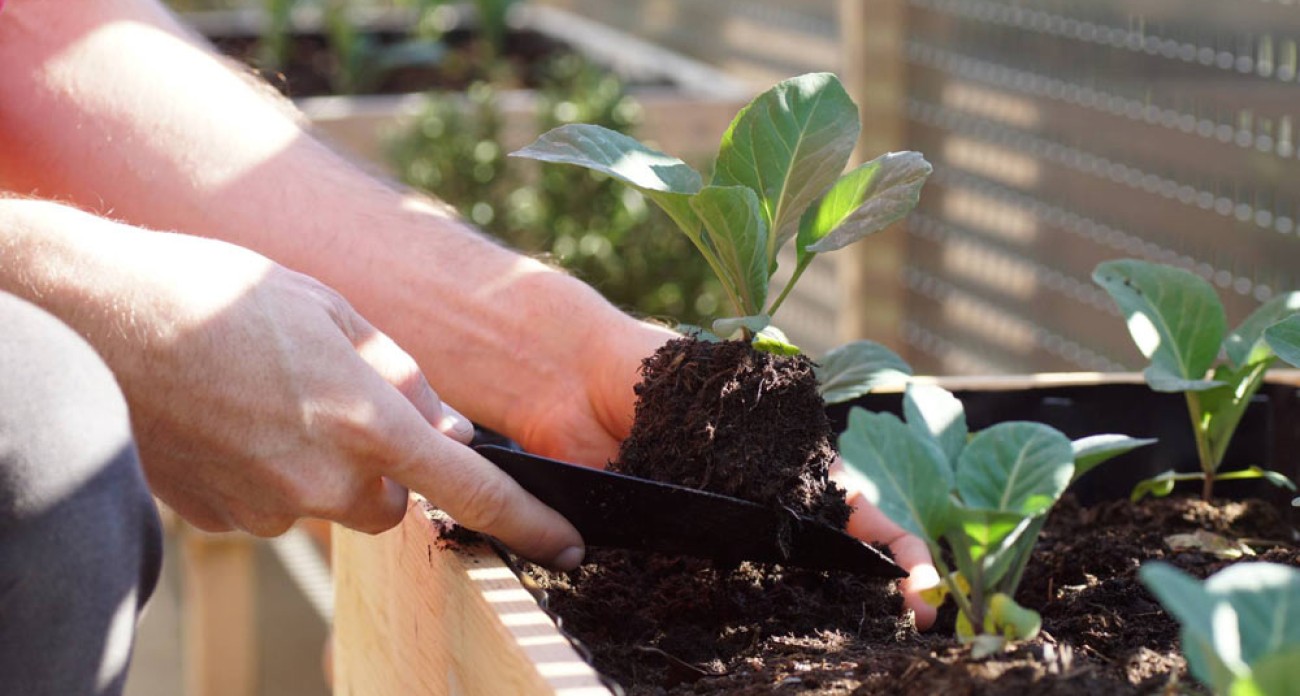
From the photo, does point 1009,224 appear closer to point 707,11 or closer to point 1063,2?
point 1063,2

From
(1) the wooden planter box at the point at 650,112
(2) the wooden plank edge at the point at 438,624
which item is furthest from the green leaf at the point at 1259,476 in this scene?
(1) the wooden planter box at the point at 650,112

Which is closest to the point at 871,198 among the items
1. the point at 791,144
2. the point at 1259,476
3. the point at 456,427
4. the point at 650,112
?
the point at 791,144

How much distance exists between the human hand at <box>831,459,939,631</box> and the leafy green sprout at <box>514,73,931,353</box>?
0.12 m

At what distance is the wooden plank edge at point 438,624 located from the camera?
65cm

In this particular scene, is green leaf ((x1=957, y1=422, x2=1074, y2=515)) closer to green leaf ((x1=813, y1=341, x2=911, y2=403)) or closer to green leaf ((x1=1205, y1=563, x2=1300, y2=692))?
green leaf ((x1=1205, y1=563, x2=1300, y2=692))

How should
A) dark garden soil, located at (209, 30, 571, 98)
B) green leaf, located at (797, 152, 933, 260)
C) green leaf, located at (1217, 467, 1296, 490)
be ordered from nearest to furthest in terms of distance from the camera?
green leaf, located at (797, 152, 933, 260), green leaf, located at (1217, 467, 1296, 490), dark garden soil, located at (209, 30, 571, 98)

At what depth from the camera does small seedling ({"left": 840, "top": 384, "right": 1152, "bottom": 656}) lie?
1.86 ft

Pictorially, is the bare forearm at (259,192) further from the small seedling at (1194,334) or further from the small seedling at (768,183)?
the small seedling at (1194,334)

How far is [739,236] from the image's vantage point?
76cm

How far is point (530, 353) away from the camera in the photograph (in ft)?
3.31

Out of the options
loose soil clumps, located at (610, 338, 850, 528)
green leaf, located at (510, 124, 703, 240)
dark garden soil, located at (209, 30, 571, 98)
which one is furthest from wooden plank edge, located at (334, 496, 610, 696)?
dark garden soil, located at (209, 30, 571, 98)

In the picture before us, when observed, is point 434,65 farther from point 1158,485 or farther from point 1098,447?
point 1098,447

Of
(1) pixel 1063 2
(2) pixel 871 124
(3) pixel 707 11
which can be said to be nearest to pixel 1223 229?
(1) pixel 1063 2

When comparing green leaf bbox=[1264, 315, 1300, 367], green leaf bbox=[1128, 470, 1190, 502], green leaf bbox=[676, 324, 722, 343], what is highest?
green leaf bbox=[1264, 315, 1300, 367]
